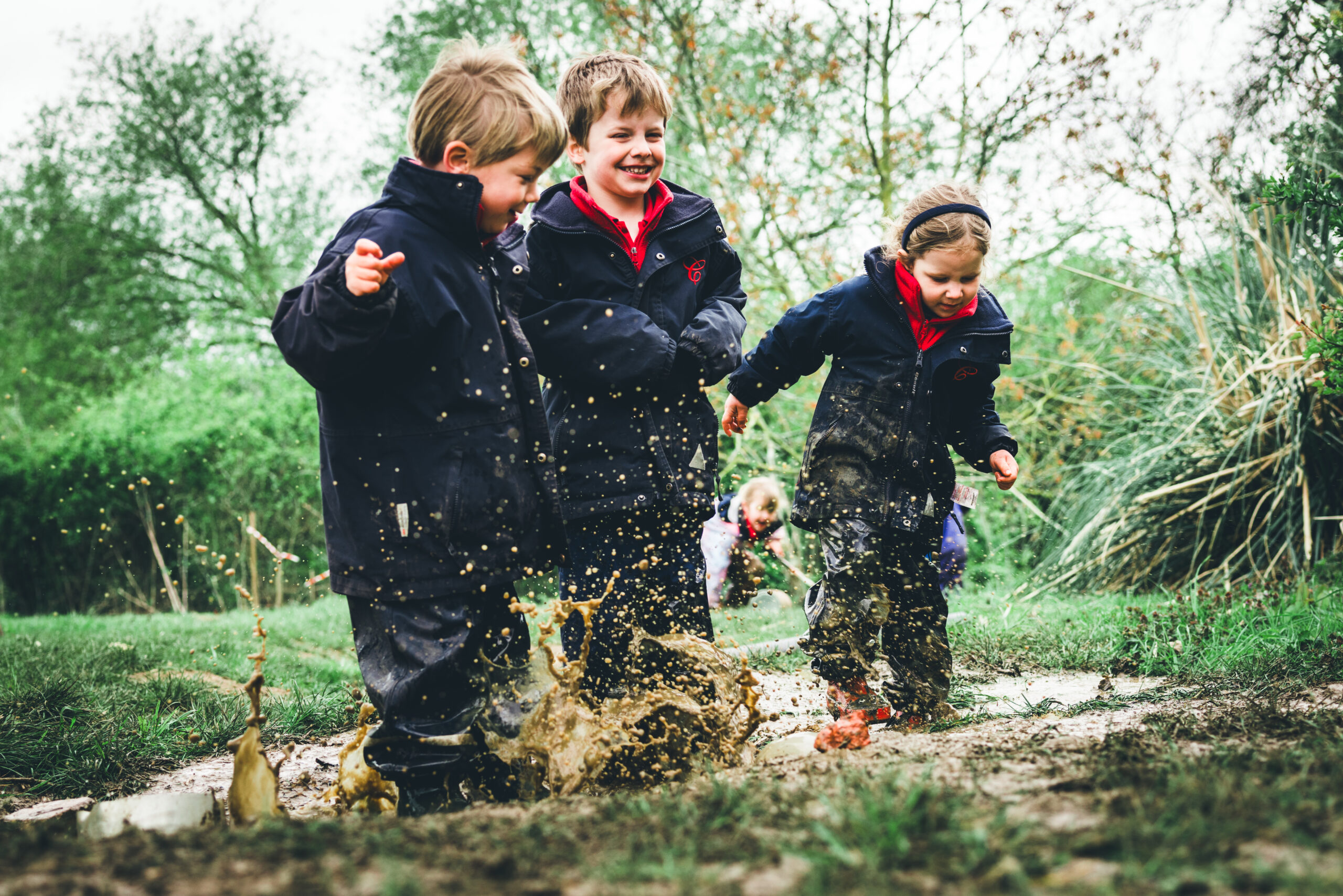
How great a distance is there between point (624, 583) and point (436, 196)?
125 cm

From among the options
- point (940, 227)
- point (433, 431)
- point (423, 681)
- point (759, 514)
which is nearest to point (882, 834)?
point (423, 681)

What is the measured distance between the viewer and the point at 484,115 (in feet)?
8.24

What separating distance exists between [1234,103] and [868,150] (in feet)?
8.47

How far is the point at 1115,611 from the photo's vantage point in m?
4.50

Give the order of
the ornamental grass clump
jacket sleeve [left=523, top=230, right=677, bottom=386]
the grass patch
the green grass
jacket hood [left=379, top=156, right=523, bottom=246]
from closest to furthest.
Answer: jacket hood [left=379, top=156, right=523, bottom=246], jacket sleeve [left=523, top=230, right=677, bottom=386], the green grass, the grass patch, the ornamental grass clump

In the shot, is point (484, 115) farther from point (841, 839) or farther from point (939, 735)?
point (939, 735)

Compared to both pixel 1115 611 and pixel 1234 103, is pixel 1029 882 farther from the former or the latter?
pixel 1234 103

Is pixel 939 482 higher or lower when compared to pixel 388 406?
lower

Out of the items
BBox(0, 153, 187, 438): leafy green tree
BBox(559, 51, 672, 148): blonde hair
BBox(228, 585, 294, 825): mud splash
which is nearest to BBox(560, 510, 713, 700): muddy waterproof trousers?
BBox(228, 585, 294, 825): mud splash

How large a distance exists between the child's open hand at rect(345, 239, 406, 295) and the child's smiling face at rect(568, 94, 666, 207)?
3.39 ft

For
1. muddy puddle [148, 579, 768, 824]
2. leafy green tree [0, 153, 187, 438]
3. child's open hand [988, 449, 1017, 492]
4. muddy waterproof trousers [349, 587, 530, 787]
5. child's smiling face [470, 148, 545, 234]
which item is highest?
leafy green tree [0, 153, 187, 438]

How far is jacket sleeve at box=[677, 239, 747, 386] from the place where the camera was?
285cm

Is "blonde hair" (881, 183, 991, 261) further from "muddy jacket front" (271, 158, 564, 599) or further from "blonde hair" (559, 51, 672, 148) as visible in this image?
"muddy jacket front" (271, 158, 564, 599)

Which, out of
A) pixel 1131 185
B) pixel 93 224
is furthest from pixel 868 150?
pixel 93 224
